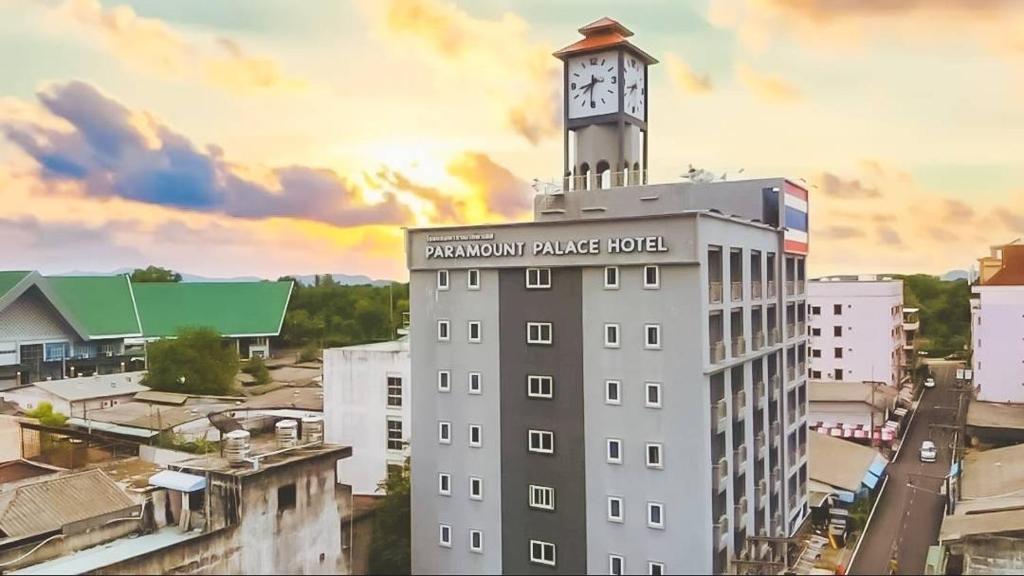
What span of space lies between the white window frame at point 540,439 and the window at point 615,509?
1924 millimetres

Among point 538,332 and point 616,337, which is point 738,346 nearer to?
point 616,337

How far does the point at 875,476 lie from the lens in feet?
113

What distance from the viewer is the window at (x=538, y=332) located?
20.0 meters

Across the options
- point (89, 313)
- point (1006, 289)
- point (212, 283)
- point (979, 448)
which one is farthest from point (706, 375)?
point (212, 283)

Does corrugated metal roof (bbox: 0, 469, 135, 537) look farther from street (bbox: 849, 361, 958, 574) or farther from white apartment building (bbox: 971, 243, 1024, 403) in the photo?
white apartment building (bbox: 971, 243, 1024, 403)

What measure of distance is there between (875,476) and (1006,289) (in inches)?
823

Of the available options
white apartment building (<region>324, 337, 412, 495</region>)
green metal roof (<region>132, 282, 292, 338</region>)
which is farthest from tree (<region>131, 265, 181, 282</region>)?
white apartment building (<region>324, 337, 412, 495</region>)

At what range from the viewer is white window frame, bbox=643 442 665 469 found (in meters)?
18.5

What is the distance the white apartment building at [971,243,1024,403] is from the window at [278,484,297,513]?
4633 cm

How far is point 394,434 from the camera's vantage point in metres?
28.3

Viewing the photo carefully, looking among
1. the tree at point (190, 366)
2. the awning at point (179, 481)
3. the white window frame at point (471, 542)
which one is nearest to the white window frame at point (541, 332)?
the white window frame at point (471, 542)

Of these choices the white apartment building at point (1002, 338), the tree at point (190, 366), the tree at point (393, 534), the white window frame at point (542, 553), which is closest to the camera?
the white window frame at point (542, 553)

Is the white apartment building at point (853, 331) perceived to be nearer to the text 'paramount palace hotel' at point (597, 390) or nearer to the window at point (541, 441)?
the text 'paramount palace hotel' at point (597, 390)

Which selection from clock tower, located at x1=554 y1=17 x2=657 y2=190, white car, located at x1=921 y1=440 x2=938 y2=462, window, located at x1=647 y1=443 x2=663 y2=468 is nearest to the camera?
window, located at x1=647 y1=443 x2=663 y2=468
